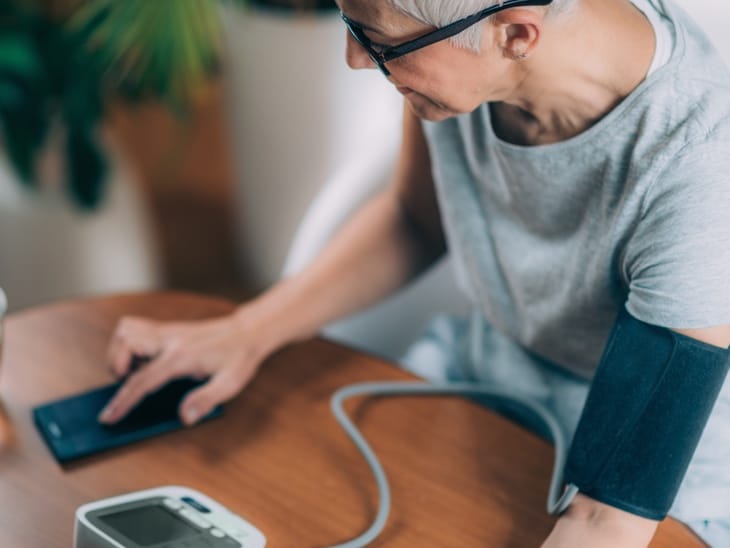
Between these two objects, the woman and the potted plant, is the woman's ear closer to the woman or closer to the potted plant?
the woman

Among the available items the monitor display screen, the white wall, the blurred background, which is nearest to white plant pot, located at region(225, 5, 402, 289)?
the blurred background

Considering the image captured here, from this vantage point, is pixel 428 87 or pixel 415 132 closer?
pixel 428 87

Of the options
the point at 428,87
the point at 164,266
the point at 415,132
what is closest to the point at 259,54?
the point at 164,266

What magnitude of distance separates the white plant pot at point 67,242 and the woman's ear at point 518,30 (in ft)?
4.35

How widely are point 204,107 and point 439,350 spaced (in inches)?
80.2

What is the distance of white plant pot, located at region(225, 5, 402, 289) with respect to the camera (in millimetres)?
1919

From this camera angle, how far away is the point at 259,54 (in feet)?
6.51

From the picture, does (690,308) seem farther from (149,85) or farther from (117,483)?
(149,85)

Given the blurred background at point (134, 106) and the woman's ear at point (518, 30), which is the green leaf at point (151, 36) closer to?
the blurred background at point (134, 106)

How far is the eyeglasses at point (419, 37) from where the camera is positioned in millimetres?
717

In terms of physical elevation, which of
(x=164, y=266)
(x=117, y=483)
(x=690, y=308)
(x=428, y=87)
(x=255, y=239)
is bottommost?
(x=164, y=266)

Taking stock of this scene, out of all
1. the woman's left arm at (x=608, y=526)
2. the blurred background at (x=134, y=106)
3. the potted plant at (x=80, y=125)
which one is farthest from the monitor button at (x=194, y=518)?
the potted plant at (x=80, y=125)

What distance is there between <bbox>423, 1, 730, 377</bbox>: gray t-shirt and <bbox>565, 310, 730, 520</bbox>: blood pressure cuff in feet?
0.07

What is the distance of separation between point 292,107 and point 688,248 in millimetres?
1370
